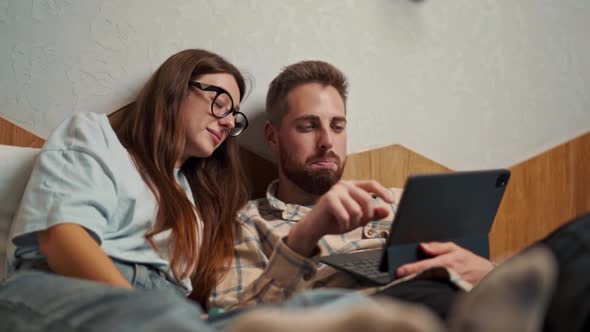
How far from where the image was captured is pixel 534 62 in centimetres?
176

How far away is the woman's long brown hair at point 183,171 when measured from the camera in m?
1.00

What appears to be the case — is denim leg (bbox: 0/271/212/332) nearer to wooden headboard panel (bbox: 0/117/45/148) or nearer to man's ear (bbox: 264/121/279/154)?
wooden headboard panel (bbox: 0/117/45/148)

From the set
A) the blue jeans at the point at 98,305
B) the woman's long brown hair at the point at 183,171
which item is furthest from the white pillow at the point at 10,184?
the blue jeans at the point at 98,305

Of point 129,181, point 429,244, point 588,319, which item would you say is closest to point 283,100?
point 129,181

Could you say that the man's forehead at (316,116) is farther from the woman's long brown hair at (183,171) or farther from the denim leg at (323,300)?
the denim leg at (323,300)

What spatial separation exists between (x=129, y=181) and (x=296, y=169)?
0.44 m

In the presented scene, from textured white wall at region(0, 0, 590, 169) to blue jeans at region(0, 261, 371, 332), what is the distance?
24.7 inches

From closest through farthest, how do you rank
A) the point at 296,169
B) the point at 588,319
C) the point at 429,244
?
the point at 588,319 → the point at 429,244 → the point at 296,169

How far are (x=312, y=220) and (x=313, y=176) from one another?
44 cm

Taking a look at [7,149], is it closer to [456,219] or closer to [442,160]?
[456,219]

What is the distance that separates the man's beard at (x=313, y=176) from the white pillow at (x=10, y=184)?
56cm

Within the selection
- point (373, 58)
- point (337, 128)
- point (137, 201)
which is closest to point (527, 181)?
point (373, 58)

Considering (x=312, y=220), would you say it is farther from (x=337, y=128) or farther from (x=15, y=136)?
(x=15, y=136)

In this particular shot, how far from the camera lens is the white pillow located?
0.92m
